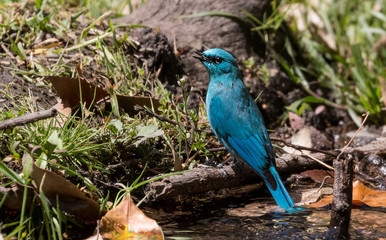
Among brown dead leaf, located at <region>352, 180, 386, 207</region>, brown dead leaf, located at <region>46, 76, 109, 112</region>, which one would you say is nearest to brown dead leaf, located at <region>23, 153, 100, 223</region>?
brown dead leaf, located at <region>46, 76, 109, 112</region>

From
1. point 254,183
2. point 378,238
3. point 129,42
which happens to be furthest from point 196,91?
point 378,238

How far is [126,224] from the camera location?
2.77 metres

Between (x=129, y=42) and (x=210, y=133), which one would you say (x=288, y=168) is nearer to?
(x=210, y=133)

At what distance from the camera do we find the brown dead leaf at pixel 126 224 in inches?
108

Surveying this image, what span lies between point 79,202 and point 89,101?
1.26m

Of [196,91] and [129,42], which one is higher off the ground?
[129,42]

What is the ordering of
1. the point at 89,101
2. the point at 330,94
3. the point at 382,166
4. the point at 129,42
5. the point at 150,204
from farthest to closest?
the point at 330,94 → the point at 129,42 → the point at 382,166 → the point at 89,101 → the point at 150,204

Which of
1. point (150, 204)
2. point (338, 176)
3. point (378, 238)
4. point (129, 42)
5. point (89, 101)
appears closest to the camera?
point (338, 176)

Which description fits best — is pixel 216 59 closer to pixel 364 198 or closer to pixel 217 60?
pixel 217 60

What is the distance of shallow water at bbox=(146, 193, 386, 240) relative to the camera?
117 inches

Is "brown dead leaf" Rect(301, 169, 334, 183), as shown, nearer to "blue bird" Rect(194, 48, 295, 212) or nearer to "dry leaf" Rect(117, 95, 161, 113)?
"blue bird" Rect(194, 48, 295, 212)

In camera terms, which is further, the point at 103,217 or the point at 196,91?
the point at 196,91

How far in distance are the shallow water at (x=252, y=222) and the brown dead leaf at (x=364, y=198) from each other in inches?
3.4

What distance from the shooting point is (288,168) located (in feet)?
12.8
